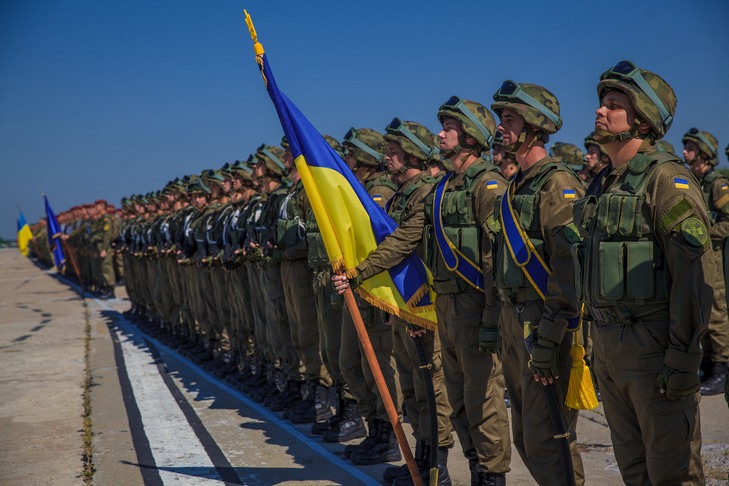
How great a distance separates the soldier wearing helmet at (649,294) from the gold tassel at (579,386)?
24cm

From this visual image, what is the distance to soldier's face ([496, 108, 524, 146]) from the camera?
4.80 m

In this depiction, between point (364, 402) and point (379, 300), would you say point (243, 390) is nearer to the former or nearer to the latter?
point (364, 402)

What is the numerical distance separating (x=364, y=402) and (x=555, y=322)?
3.15 metres

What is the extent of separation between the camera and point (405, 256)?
5.72 metres

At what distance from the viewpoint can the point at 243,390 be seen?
34.0 ft

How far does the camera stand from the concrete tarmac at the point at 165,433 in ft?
21.3

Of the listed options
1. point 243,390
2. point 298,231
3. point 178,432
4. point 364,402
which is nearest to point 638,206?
point 364,402

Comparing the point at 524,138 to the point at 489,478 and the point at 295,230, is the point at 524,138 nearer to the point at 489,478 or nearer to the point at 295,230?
the point at 489,478

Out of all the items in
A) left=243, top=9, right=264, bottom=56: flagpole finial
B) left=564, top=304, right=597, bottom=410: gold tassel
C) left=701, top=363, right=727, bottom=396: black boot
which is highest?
left=243, top=9, right=264, bottom=56: flagpole finial

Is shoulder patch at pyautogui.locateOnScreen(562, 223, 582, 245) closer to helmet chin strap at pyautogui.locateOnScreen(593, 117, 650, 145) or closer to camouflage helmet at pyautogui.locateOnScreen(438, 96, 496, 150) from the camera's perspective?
helmet chin strap at pyautogui.locateOnScreen(593, 117, 650, 145)

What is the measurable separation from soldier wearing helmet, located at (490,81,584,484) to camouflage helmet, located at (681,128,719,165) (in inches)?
207

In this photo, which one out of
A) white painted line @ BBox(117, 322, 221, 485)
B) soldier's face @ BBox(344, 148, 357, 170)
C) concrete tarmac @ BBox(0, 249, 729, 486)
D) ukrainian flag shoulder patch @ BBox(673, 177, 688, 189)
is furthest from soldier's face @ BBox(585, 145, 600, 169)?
ukrainian flag shoulder patch @ BBox(673, 177, 688, 189)

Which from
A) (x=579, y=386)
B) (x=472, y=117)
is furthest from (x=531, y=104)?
(x=579, y=386)

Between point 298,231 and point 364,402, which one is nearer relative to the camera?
point 364,402
